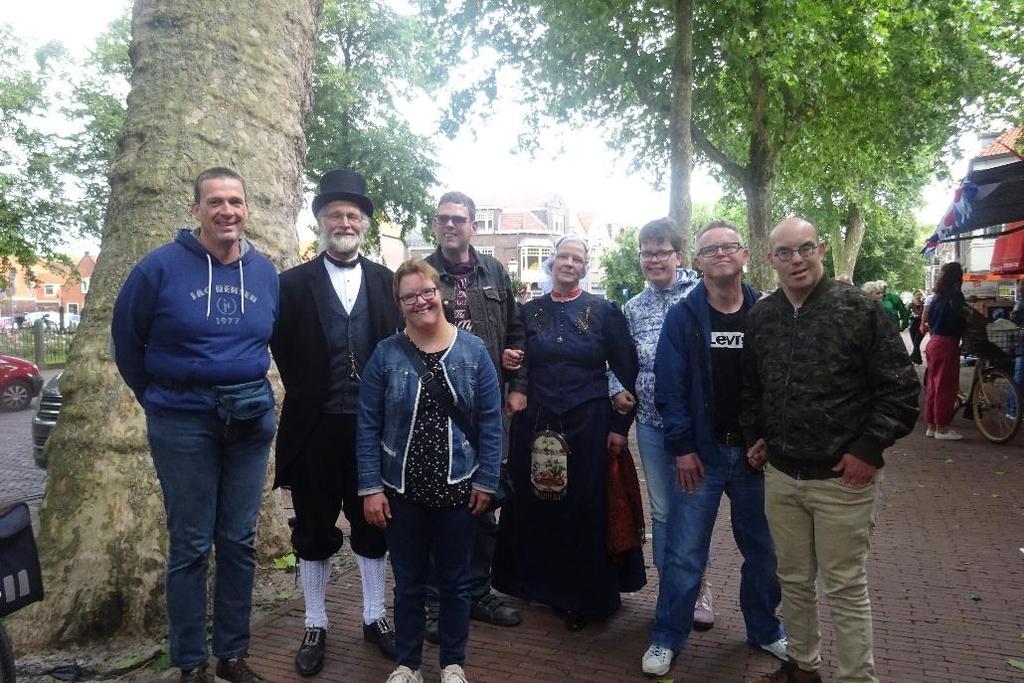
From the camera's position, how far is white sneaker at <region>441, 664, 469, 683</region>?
3.28m

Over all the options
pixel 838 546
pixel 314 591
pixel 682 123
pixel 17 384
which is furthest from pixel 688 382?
pixel 17 384

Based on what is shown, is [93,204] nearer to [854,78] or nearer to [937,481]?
[854,78]

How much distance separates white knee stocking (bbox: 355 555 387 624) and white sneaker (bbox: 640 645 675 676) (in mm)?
1269

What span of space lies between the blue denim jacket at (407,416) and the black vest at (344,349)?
0.38 metres

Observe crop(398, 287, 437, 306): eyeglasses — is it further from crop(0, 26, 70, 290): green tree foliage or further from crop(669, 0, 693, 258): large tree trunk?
crop(0, 26, 70, 290): green tree foliage

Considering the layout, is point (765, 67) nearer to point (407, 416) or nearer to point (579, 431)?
point (579, 431)

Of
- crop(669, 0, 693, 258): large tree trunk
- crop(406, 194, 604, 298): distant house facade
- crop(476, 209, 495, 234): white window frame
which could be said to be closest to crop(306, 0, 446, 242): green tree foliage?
crop(669, 0, 693, 258): large tree trunk

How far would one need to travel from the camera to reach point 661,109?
1711cm

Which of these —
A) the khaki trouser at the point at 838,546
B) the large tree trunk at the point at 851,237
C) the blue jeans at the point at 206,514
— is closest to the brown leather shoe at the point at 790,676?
the khaki trouser at the point at 838,546

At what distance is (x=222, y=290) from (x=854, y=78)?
1803 centimetres

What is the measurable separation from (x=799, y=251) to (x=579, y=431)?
147cm

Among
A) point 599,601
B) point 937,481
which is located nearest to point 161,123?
point 599,601

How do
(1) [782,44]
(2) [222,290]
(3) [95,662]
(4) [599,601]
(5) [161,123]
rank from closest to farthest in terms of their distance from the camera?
(2) [222,290] < (3) [95,662] < (4) [599,601] < (5) [161,123] < (1) [782,44]

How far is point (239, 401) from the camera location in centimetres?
317
